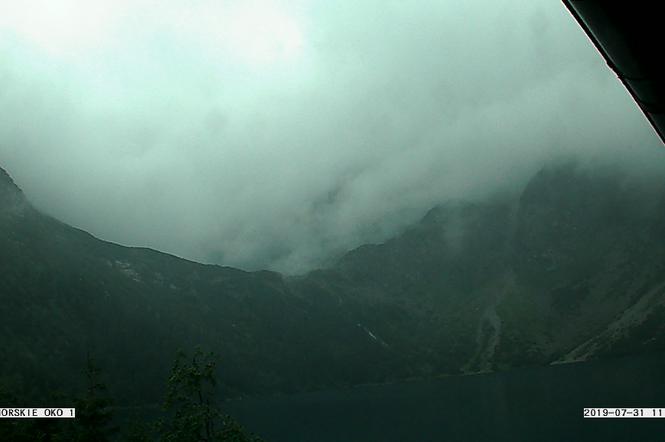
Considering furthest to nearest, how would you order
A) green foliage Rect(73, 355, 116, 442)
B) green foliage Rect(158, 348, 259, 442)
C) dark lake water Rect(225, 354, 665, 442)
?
dark lake water Rect(225, 354, 665, 442) < green foliage Rect(73, 355, 116, 442) < green foliage Rect(158, 348, 259, 442)

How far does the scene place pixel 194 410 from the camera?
109ft

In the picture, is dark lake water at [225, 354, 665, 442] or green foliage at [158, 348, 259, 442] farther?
dark lake water at [225, 354, 665, 442]

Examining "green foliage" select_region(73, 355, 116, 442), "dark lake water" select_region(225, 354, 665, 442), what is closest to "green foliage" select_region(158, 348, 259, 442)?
"green foliage" select_region(73, 355, 116, 442)

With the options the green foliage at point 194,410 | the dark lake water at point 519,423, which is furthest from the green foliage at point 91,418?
the dark lake water at point 519,423

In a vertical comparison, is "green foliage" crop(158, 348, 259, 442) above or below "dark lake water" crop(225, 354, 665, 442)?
below

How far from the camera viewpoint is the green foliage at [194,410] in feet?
107

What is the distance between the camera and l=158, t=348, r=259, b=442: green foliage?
32531mm

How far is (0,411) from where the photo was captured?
1395 inches

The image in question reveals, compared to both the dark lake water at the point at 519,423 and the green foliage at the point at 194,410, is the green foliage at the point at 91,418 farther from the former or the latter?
the dark lake water at the point at 519,423

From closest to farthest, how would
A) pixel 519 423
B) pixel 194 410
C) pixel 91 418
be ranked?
pixel 194 410, pixel 91 418, pixel 519 423

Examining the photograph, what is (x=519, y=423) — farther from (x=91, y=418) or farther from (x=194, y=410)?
(x=194, y=410)

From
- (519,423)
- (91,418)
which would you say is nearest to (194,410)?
(91,418)

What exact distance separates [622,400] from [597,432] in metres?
46.6

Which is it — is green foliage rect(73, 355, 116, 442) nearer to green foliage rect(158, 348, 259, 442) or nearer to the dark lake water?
green foliage rect(158, 348, 259, 442)
